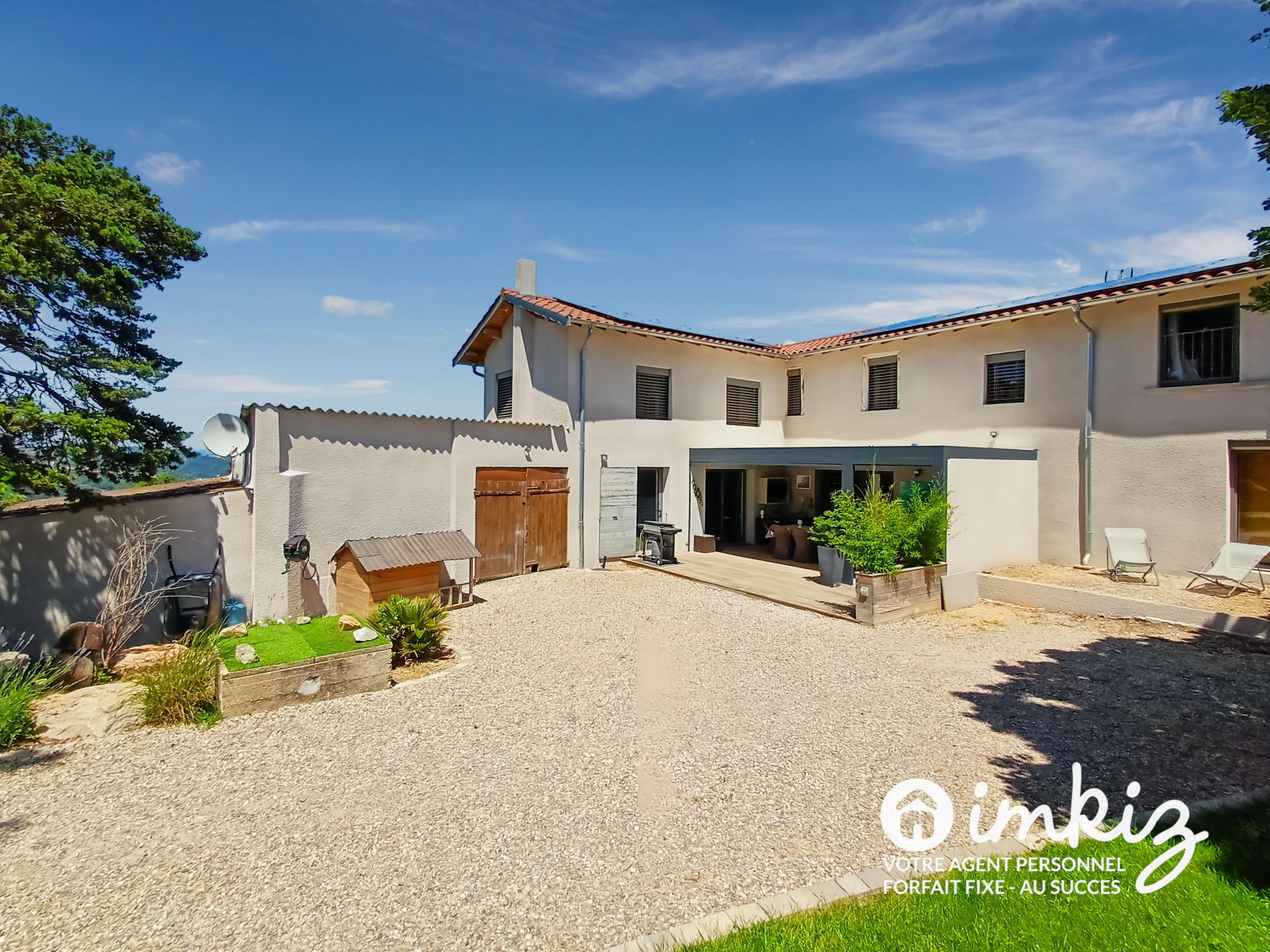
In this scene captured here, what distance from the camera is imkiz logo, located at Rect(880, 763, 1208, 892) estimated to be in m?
3.81

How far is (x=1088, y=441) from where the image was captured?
11.6 m

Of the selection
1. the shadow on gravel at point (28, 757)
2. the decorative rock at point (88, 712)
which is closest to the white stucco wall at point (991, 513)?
the decorative rock at point (88, 712)

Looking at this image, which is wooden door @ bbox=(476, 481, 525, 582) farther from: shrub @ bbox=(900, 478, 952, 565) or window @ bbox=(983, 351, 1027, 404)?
window @ bbox=(983, 351, 1027, 404)

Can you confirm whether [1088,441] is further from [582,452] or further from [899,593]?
[582,452]

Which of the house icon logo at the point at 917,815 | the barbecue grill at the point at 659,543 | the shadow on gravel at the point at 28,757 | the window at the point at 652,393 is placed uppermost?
the window at the point at 652,393

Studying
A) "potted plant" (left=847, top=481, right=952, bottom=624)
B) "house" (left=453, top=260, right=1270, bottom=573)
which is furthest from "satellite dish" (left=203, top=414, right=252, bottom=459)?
"potted plant" (left=847, top=481, right=952, bottom=624)

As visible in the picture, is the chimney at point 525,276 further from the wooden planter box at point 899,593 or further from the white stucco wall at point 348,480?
the wooden planter box at point 899,593

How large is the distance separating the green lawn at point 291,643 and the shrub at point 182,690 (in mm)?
230

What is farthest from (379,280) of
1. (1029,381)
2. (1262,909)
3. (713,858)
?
(1262,909)

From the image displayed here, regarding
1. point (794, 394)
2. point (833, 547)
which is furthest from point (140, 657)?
point (794, 394)

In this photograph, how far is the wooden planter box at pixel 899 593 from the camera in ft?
30.4

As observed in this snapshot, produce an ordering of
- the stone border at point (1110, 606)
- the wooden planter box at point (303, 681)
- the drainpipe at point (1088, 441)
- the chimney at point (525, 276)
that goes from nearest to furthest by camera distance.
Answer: the wooden planter box at point (303, 681) < the stone border at point (1110, 606) < the drainpipe at point (1088, 441) < the chimney at point (525, 276)

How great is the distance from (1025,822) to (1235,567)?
903 cm

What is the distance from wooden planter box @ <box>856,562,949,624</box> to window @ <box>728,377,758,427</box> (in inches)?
296
